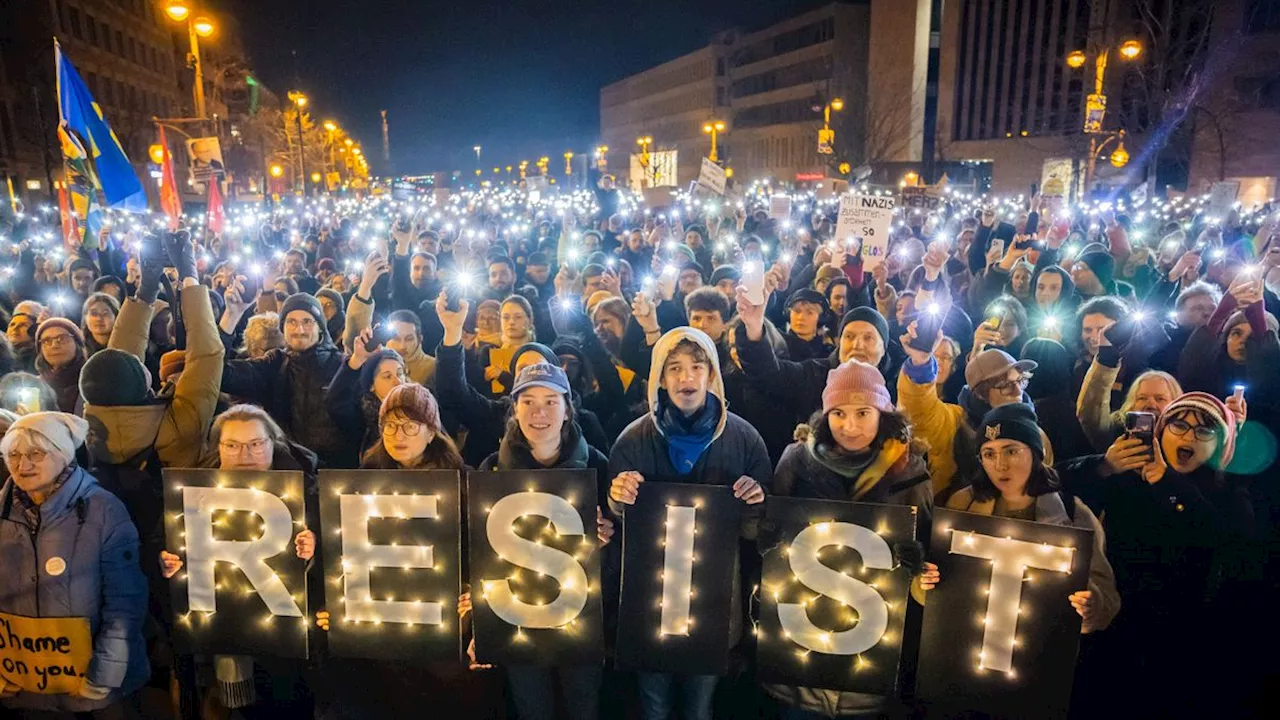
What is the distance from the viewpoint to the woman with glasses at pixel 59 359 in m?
5.38

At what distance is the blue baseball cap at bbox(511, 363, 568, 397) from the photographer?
3.86 meters

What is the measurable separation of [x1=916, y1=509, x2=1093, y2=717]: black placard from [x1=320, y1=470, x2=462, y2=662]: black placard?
2.02 metres

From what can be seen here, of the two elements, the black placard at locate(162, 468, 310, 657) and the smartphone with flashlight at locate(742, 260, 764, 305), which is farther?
the smartphone with flashlight at locate(742, 260, 764, 305)

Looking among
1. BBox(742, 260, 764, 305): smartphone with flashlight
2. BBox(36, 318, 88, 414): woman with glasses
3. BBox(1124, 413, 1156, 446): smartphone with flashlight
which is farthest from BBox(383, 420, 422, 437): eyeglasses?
BBox(1124, 413, 1156, 446): smartphone with flashlight

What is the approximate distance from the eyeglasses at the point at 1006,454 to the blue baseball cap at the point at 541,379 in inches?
75.2

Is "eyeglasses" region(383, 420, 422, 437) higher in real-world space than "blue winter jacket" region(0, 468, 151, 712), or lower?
higher

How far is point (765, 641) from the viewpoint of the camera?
3.52 m

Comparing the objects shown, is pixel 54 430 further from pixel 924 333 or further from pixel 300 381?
pixel 924 333

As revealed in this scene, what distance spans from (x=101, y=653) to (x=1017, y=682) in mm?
3769

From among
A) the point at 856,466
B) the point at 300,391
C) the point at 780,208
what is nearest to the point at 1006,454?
the point at 856,466

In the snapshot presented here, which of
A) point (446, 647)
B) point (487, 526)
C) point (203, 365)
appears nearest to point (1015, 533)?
point (487, 526)

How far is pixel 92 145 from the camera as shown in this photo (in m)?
9.62

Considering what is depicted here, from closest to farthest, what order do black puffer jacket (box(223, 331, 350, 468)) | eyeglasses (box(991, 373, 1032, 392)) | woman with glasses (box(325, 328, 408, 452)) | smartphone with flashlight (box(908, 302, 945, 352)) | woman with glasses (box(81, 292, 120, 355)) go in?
1. eyeglasses (box(991, 373, 1032, 392))
2. smartphone with flashlight (box(908, 302, 945, 352))
3. woman with glasses (box(325, 328, 408, 452))
4. black puffer jacket (box(223, 331, 350, 468))
5. woman with glasses (box(81, 292, 120, 355))

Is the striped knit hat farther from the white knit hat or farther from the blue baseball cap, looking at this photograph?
the white knit hat
